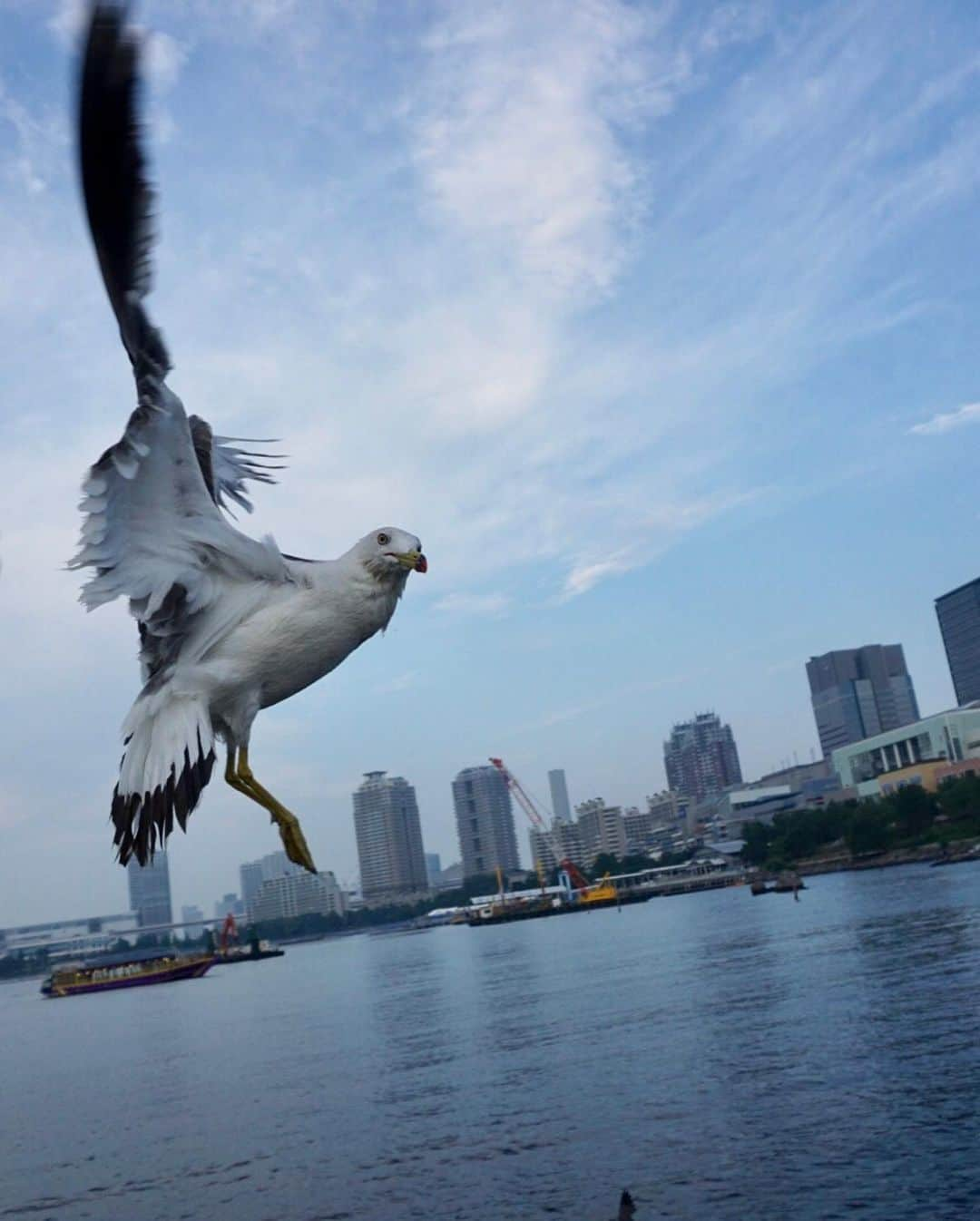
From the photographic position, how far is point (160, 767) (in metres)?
5.97

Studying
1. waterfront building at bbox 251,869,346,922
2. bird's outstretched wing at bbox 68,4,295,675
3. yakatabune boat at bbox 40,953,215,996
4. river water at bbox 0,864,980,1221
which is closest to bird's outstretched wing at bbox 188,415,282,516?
bird's outstretched wing at bbox 68,4,295,675

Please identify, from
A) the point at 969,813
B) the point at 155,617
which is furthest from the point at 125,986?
the point at 155,617

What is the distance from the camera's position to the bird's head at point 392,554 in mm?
5648

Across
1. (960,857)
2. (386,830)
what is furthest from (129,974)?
(960,857)

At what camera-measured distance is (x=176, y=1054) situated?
181 feet

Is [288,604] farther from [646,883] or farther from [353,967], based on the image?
[646,883]

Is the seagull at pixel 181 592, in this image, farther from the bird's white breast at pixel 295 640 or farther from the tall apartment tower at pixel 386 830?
the tall apartment tower at pixel 386 830

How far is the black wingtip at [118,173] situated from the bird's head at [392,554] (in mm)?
1427

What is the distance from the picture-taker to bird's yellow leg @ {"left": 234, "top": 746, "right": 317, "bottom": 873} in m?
5.20

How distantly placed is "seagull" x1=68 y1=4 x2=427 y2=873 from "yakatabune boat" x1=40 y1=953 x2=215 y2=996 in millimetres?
120097

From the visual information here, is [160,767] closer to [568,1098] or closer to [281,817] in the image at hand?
[281,817]

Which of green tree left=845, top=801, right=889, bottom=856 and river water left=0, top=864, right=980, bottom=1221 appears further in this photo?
green tree left=845, top=801, right=889, bottom=856

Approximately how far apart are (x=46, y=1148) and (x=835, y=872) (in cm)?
9845

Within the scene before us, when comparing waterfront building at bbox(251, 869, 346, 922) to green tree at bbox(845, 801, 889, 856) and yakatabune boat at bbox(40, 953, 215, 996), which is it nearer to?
yakatabune boat at bbox(40, 953, 215, 996)
